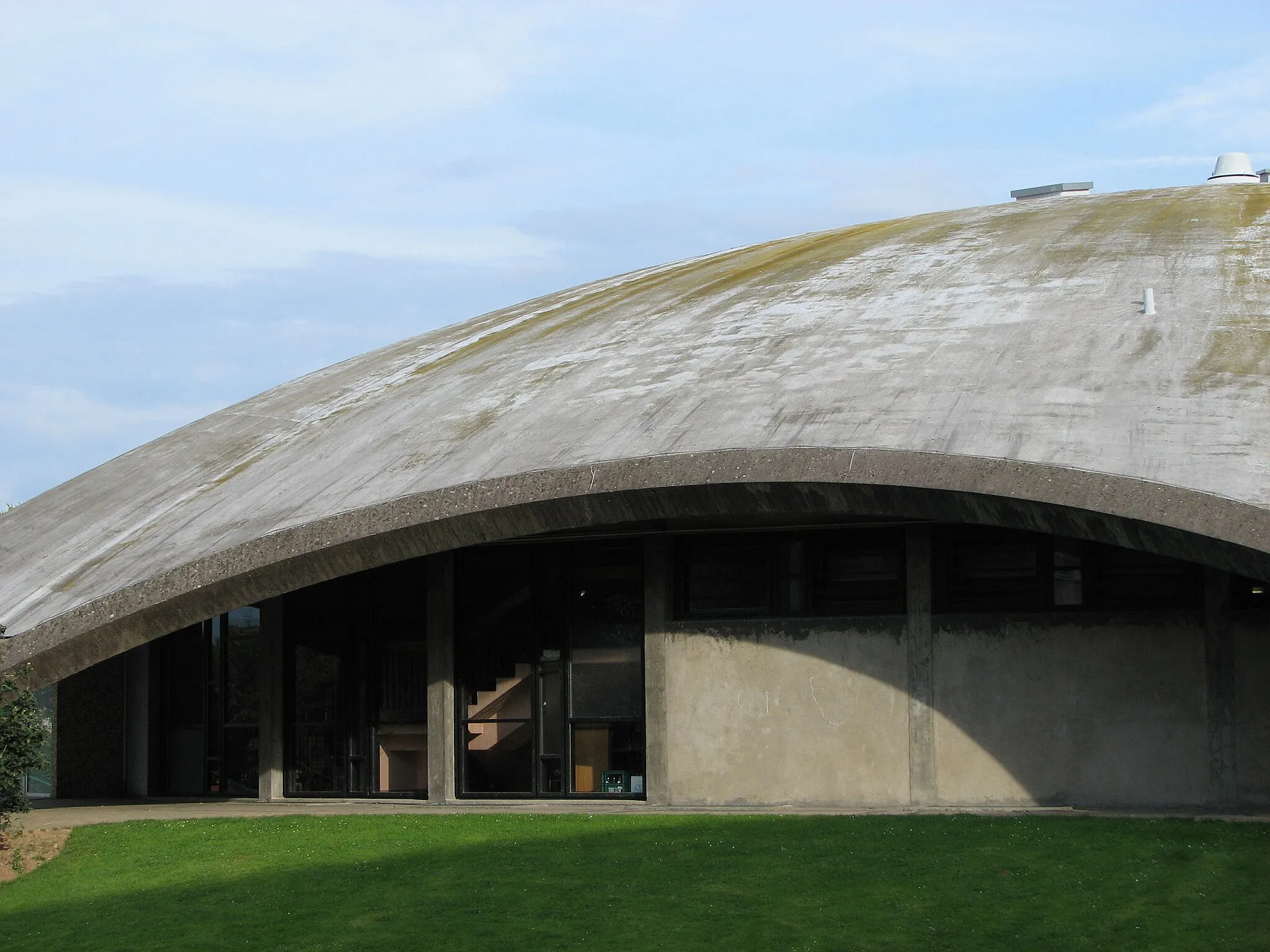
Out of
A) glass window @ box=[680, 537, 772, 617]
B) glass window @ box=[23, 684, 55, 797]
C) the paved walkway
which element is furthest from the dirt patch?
glass window @ box=[680, 537, 772, 617]

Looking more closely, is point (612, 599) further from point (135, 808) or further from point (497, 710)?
point (135, 808)

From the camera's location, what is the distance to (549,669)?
17547 mm

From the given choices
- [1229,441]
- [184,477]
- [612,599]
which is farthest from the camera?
[184,477]

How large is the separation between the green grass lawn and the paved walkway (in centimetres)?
106

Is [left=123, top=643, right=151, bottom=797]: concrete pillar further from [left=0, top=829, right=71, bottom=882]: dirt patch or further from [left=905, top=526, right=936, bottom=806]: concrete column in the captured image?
[left=905, top=526, right=936, bottom=806]: concrete column

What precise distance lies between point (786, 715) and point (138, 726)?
938 cm

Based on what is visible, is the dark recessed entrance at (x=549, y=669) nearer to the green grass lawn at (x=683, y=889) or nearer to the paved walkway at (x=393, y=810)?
the paved walkway at (x=393, y=810)

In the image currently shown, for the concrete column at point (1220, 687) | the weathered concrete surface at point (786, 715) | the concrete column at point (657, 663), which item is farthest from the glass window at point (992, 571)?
the concrete column at point (657, 663)

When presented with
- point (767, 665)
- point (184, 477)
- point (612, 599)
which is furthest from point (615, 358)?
point (184, 477)

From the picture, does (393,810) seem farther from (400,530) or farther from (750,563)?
(750,563)

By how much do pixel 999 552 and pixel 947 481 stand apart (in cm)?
330

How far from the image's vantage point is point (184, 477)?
19.1 meters

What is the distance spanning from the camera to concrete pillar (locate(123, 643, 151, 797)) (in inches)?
793

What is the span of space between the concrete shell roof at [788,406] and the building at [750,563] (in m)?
0.06
